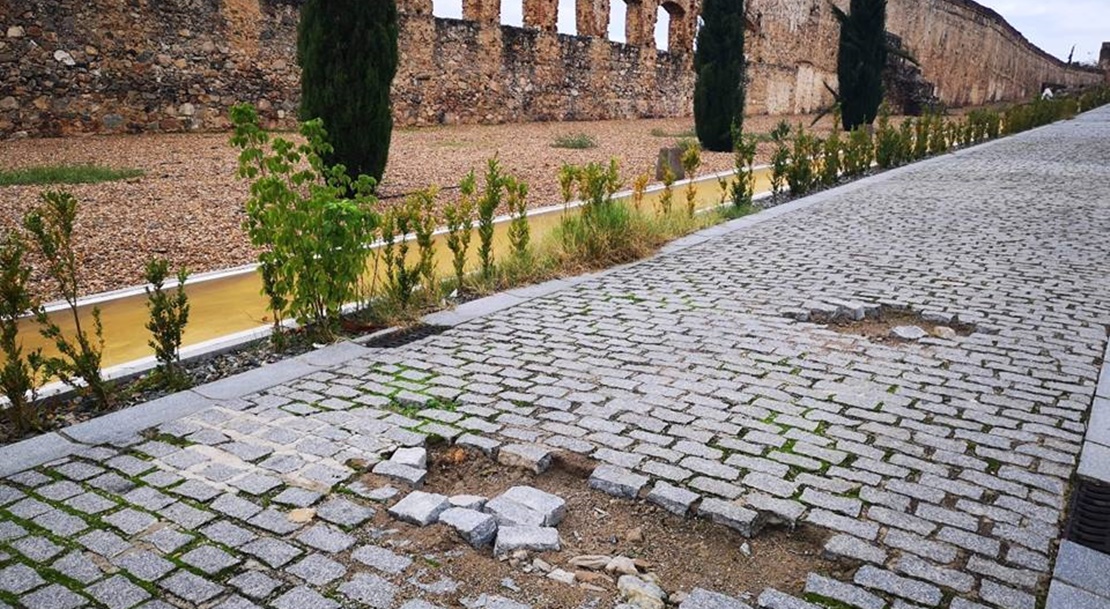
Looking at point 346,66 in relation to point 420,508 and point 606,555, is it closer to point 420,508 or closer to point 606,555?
point 420,508

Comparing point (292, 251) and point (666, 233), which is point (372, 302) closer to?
point (292, 251)

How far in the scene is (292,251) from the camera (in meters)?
4.73

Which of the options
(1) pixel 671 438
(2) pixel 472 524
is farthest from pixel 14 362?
(1) pixel 671 438

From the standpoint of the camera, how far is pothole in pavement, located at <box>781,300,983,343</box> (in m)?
5.14

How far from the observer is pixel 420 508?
2885mm

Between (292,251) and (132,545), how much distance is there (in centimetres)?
237

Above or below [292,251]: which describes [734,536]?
below

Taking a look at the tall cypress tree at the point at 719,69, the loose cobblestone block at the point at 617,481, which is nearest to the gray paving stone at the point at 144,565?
the loose cobblestone block at the point at 617,481

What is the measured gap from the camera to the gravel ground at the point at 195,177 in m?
6.71

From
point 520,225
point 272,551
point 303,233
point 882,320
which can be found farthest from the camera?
point 520,225

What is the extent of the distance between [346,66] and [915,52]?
37038mm

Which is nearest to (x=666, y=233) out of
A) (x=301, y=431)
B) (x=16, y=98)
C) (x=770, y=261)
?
(x=770, y=261)

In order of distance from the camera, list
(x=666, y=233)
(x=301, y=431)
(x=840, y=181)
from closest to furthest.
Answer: (x=301, y=431)
(x=666, y=233)
(x=840, y=181)

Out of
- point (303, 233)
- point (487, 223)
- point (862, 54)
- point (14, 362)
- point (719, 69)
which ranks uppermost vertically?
point (862, 54)
